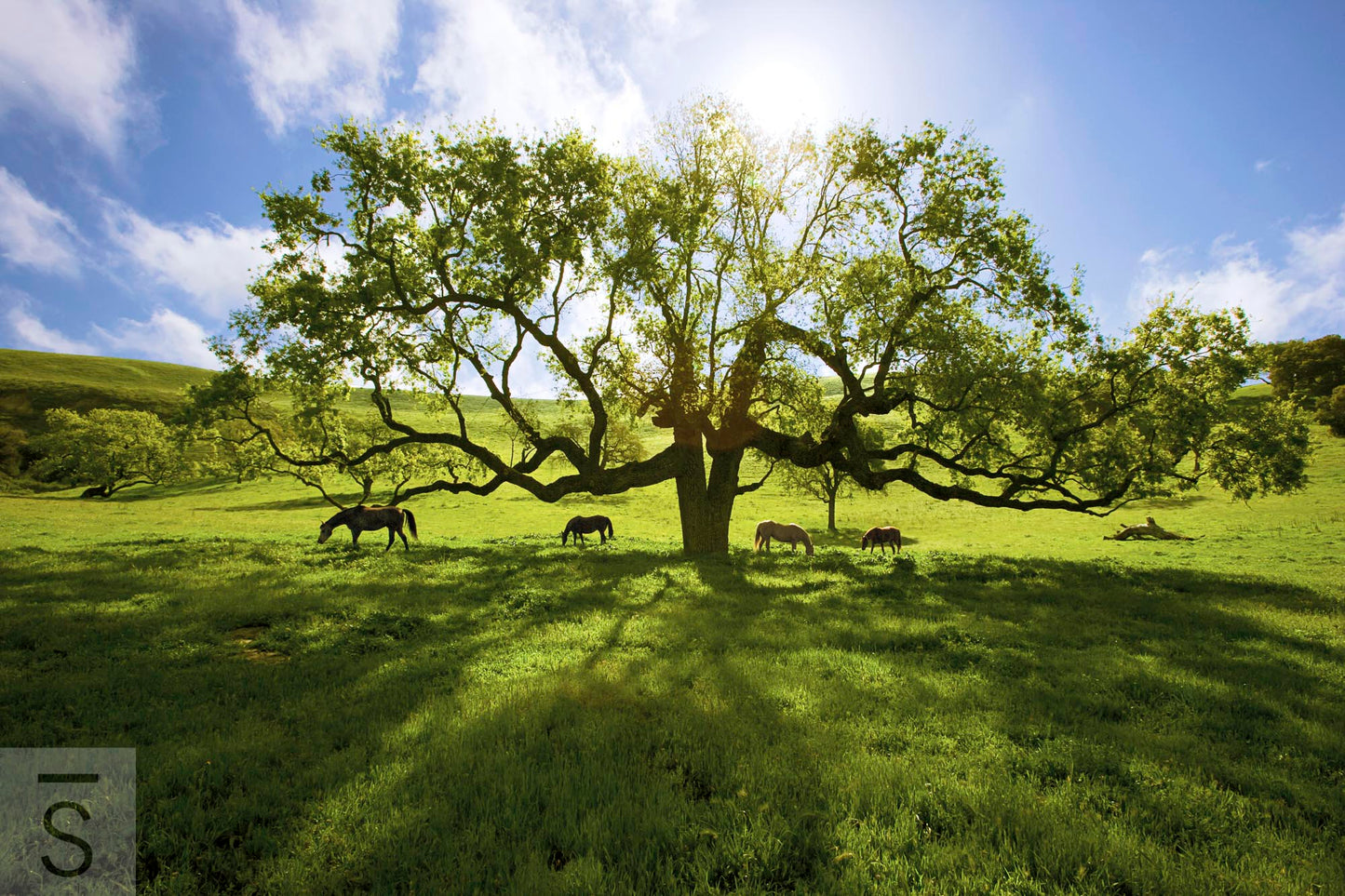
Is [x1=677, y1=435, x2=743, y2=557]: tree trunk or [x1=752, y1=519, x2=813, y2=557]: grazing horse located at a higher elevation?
[x1=677, y1=435, x2=743, y2=557]: tree trunk

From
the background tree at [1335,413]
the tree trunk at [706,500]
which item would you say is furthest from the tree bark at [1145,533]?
the background tree at [1335,413]

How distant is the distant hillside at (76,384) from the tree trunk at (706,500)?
102641mm


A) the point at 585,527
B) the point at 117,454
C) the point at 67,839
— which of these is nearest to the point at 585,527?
the point at 585,527

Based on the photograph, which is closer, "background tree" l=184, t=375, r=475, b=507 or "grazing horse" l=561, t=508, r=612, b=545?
"background tree" l=184, t=375, r=475, b=507

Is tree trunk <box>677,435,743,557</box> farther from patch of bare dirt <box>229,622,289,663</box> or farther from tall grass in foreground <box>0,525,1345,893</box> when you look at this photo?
patch of bare dirt <box>229,622,289,663</box>

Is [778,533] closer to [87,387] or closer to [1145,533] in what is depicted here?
[1145,533]

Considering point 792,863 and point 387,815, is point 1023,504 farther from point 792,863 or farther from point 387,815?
point 387,815

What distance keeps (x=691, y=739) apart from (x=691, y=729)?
0.60 ft

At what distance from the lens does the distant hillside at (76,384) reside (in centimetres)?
9319

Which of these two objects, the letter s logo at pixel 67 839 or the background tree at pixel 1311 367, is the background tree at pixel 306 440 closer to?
the letter s logo at pixel 67 839

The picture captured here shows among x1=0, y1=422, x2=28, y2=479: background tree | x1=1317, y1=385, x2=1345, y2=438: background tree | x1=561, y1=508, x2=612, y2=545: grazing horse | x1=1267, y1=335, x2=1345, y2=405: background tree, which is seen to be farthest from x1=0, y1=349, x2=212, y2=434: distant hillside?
x1=1267, y1=335, x2=1345, y2=405: background tree

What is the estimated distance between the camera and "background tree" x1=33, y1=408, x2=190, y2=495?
61.1 metres

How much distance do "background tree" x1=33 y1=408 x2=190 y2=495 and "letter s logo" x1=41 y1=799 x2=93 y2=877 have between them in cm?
7354

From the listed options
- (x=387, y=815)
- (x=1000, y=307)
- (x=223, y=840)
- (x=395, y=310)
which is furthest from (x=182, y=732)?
(x=1000, y=307)
